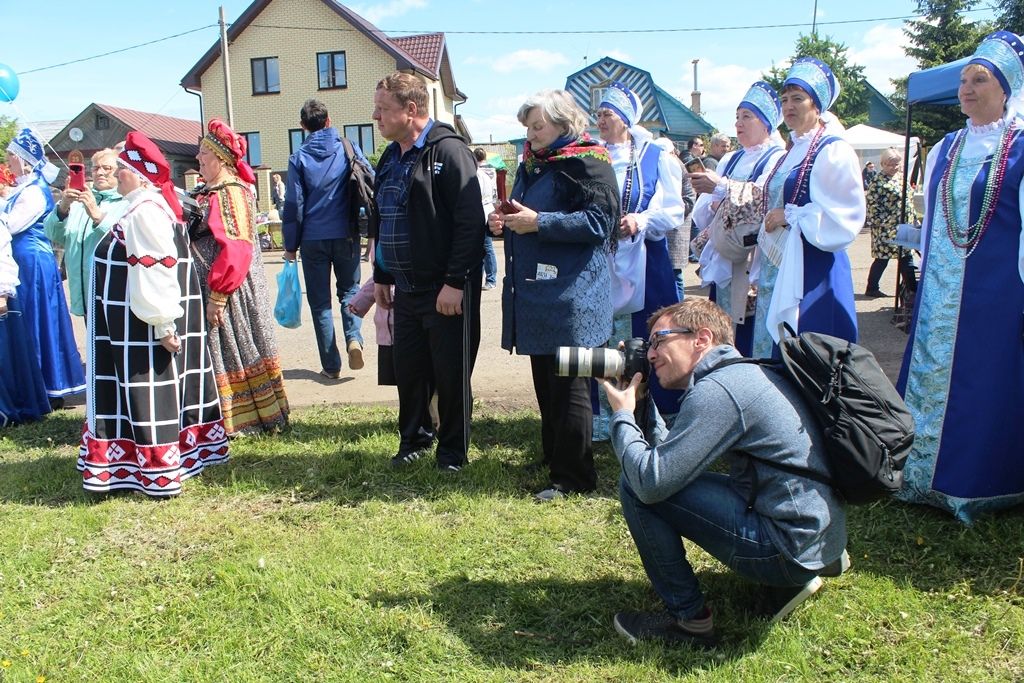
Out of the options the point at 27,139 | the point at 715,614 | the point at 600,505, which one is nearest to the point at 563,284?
the point at 600,505

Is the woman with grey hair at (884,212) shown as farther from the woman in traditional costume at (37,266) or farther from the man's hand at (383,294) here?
the woman in traditional costume at (37,266)

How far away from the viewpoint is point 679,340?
2648 mm

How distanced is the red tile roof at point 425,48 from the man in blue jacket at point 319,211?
27.5 metres

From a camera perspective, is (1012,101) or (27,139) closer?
(1012,101)

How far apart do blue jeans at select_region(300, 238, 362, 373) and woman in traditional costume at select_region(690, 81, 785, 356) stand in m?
2.76

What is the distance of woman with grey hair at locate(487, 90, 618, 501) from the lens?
378cm

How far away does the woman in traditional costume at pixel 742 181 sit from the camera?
4453 millimetres

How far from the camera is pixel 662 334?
267cm

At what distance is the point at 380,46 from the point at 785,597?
103 feet

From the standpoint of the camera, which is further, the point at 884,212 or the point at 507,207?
the point at 884,212

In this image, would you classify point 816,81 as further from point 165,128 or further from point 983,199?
point 165,128

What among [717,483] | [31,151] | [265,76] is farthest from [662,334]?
[265,76]

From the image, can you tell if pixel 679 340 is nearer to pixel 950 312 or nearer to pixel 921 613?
pixel 921 613

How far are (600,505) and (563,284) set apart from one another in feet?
3.49
